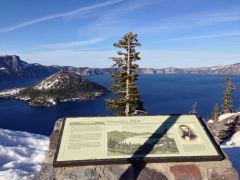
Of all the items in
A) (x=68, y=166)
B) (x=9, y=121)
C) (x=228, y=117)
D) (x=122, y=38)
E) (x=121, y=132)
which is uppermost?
(x=122, y=38)

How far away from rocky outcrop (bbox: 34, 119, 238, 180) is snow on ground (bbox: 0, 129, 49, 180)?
324cm

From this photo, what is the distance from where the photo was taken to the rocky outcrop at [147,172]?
769 cm

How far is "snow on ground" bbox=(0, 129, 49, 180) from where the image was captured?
35.6 feet

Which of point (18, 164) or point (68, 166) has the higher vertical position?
point (68, 166)

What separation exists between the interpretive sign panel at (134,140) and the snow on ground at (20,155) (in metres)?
2.96

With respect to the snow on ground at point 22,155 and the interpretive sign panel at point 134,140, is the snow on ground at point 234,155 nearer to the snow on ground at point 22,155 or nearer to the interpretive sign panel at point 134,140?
the snow on ground at point 22,155

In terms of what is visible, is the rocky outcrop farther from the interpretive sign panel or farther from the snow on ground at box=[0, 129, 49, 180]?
the snow on ground at box=[0, 129, 49, 180]

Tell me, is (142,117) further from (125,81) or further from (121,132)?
(125,81)

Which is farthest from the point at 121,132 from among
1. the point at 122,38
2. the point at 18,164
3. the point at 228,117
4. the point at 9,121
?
the point at 9,121

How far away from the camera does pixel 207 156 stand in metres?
7.99

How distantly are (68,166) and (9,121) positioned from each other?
13038 centimetres

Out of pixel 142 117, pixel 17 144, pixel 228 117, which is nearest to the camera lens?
pixel 142 117

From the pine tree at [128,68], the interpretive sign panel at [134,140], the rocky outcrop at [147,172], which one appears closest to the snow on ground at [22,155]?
the interpretive sign panel at [134,140]

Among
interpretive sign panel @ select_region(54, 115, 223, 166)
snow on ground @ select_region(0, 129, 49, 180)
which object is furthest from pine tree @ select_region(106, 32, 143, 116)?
interpretive sign panel @ select_region(54, 115, 223, 166)
